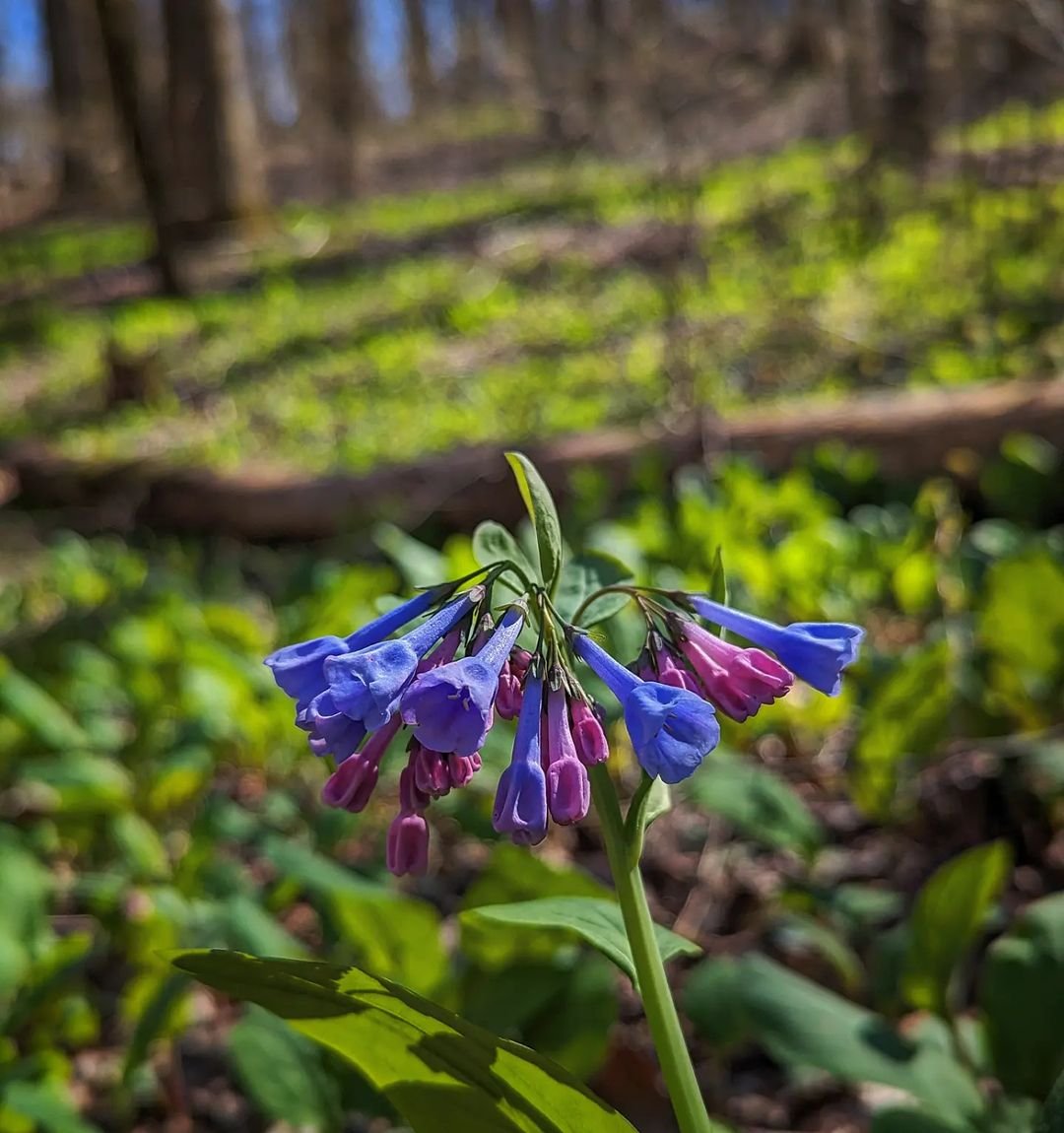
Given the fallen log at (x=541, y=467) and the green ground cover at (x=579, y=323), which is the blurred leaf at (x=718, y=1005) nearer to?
the fallen log at (x=541, y=467)

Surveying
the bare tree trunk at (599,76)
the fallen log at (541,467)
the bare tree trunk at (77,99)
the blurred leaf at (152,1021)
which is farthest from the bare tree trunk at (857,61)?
the bare tree trunk at (77,99)

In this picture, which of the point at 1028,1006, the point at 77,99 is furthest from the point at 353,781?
the point at 77,99

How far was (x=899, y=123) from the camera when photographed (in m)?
8.57

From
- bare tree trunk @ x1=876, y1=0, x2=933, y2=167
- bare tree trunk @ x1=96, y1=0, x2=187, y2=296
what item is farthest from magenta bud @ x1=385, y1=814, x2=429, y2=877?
bare tree trunk @ x1=96, y1=0, x2=187, y2=296

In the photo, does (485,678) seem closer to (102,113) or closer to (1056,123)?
(1056,123)

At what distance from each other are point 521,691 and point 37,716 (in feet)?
5.44

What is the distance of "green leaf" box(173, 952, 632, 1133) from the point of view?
762mm

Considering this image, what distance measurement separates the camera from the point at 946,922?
51.2 inches

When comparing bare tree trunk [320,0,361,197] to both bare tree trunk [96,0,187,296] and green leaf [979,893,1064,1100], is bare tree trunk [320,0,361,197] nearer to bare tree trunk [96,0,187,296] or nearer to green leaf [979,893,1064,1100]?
bare tree trunk [96,0,187,296]

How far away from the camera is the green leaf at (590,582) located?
965 mm

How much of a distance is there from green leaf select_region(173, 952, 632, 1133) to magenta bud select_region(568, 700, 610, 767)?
0.19 meters

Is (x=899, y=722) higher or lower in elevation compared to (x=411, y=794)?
lower

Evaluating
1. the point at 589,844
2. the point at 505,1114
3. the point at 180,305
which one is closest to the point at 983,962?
the point at 589,844

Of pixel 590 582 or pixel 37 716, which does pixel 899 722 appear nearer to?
pixel 590 582
